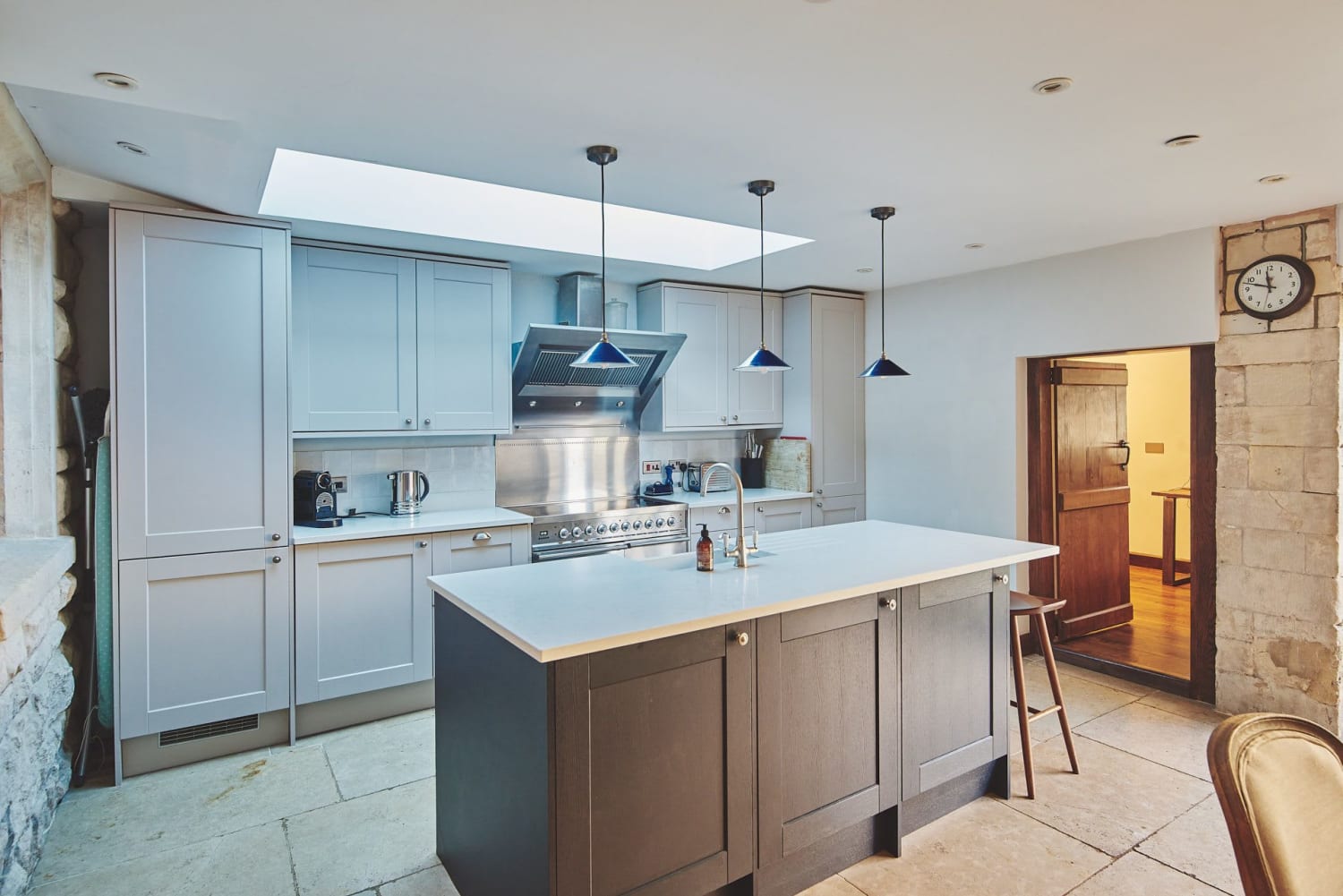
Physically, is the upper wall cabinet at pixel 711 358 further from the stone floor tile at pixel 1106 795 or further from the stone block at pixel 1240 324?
the stone floor tile at pixel 1106 795

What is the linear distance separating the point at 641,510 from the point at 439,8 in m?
3.23

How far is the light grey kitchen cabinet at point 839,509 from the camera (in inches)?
212

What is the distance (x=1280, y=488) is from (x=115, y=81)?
478cm

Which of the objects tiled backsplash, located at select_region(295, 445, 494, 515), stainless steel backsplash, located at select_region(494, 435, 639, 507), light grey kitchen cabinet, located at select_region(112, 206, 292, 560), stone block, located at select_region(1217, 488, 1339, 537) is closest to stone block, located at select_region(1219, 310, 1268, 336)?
stone block, located at select_region(1217, 488, 1339, 537)

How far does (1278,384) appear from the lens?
137 inches

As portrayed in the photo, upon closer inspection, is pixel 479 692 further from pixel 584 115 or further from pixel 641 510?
pixel 641 510

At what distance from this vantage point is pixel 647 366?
4844 millimetres

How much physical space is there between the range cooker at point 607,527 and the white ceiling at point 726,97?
186cm

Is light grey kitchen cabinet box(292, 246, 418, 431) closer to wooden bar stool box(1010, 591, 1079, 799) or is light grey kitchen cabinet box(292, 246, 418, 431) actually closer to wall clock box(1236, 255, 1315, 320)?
wooden bar stool box(1010, 591, 1079, 799)

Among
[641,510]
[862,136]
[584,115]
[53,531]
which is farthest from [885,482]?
[53,531]

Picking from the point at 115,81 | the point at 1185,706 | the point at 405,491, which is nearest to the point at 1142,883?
the point at 1185,706

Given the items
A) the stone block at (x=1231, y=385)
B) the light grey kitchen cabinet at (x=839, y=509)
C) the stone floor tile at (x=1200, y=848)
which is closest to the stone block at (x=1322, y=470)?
the stone block at (x=1231, y=385)

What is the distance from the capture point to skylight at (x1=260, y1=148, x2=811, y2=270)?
339 centimetres

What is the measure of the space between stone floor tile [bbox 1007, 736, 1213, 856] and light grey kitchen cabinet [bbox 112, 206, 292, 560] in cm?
341
